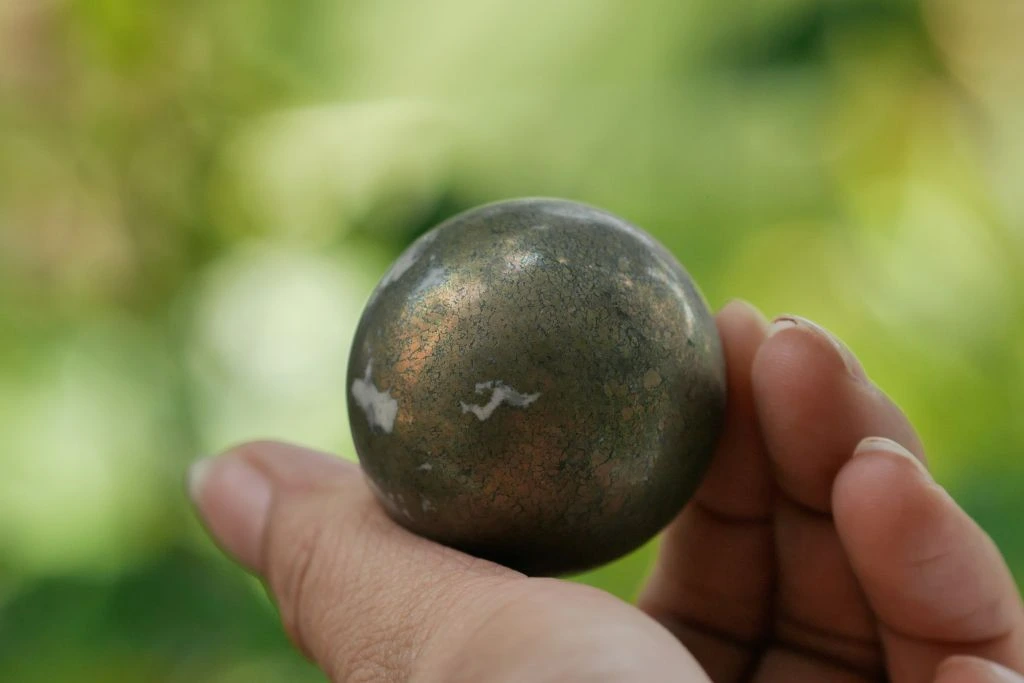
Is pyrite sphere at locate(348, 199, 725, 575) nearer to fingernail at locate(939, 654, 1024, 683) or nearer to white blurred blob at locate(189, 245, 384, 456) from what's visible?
fingernail at locate(939, 654, 1024, 683)

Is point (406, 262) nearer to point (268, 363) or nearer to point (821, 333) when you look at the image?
point (821, 333)

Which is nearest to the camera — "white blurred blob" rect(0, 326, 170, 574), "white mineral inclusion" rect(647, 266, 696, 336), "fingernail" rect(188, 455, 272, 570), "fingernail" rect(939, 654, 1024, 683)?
"fingernail" rect(939, 654, 1024, 683)

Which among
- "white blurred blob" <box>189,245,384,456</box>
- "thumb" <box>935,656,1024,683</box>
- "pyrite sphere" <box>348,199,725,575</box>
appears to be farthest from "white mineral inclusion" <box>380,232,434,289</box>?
"white blurred blob" <box>189,245,384,456</box>

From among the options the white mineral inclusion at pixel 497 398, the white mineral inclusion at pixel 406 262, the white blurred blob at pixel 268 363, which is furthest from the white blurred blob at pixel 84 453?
the white mineral inclusion at pixel 497 398

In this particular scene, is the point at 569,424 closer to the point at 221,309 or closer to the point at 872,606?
the point at 872,606

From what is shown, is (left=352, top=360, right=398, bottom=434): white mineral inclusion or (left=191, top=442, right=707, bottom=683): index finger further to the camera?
(left=352, top=360, right=398, bottom=434): white mineral inclusion

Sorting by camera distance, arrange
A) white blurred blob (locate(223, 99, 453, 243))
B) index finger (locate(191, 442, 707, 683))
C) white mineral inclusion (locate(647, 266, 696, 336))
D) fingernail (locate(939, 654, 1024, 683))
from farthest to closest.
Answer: white blurred blob (locate(223, 99, 453, 243)), white mineral inclusion (locate(647, 266, 696, 336)), fingernail (locate(939, 654, 1024, 683)), index finger (locate(191, 442, 707, 683))
